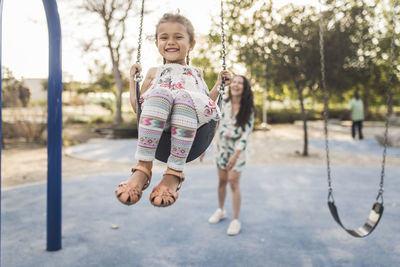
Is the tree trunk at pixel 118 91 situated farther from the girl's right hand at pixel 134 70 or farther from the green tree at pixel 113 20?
the girl's right hand at pixel 134 70

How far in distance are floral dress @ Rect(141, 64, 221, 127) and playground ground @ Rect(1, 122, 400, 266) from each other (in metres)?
1.89

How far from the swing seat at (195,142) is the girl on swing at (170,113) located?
0.05 metres

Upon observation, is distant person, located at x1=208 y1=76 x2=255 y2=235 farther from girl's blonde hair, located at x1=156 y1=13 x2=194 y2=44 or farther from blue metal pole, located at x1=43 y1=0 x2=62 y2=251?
girl's blonde hair, located at x1=156 y1=13 x2=194 y2=44

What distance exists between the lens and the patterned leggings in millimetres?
1821

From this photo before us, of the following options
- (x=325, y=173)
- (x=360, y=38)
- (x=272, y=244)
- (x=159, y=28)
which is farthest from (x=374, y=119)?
(x=159, y=28)

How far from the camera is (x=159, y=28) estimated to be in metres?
2.09

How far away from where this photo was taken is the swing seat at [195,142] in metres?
1.98

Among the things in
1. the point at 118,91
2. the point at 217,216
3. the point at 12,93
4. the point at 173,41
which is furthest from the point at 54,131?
the point at 118,91

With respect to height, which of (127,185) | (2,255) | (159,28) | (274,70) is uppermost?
(274,70)

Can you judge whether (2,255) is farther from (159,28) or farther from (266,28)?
(266,28)

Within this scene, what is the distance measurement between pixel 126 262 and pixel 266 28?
7113mm

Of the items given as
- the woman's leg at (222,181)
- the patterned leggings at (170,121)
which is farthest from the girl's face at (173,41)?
the woman's leg at (222,181)

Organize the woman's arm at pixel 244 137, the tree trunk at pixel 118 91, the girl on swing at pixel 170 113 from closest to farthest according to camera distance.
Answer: the girl on swing at pixel 170 113 → the woman's arm at pixel 244 137 → the tree trunk at pixel 118 91

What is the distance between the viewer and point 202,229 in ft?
→ 14.0
